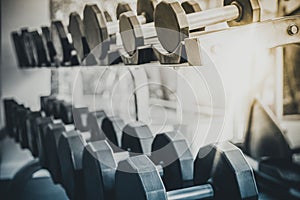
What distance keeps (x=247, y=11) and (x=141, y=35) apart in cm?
20

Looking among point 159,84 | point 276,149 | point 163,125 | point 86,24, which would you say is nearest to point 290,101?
point 276,149

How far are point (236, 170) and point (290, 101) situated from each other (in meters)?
1.32

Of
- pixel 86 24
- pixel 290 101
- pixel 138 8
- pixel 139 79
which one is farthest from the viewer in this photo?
pixel 290 101

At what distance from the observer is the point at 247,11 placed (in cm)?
66

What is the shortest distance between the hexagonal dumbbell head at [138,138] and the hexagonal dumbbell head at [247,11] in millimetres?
471

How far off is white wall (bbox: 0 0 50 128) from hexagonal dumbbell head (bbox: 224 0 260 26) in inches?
55.6

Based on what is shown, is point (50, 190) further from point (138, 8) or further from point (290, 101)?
point (290, 101)

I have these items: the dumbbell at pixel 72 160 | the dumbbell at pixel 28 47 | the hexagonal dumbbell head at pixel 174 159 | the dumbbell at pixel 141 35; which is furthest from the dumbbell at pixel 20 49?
the dumbbell at pixel 141 35

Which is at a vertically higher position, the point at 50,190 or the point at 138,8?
the point at 138,8

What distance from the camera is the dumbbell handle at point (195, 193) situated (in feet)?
2.71

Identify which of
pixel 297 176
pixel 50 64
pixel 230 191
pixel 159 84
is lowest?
pixel 297 176

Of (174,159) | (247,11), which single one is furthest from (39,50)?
(247,11)

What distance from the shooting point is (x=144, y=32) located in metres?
0.76

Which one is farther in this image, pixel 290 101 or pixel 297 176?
pixel 290 101
